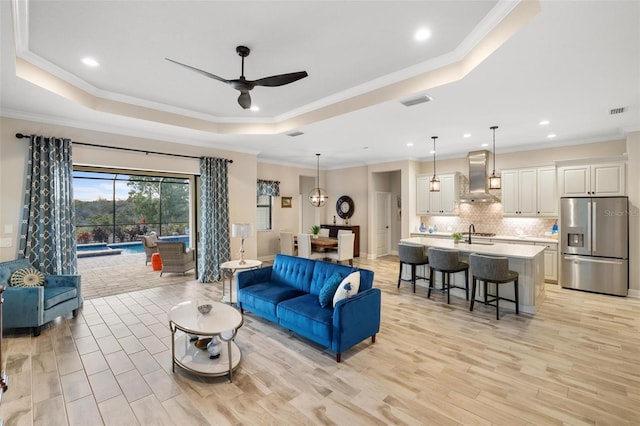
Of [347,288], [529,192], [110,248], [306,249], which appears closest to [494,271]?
[347,288]

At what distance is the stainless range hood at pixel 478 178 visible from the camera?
6.70 m

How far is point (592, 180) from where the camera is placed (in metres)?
5.36

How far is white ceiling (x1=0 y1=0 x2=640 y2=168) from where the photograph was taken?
8.00ft

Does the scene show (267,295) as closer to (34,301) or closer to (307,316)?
(307,316)

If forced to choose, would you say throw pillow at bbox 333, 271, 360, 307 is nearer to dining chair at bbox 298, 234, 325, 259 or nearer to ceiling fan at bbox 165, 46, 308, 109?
ceiling fan at bbox 165, 46, 308, 109

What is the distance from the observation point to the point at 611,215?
200 inches

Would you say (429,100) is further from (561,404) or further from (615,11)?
(561,404)

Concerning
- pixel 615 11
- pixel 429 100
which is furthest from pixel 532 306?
pixel 615 11

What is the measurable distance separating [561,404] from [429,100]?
3376 millimetres

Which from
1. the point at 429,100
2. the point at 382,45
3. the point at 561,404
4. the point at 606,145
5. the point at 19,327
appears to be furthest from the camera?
the point at 606,145

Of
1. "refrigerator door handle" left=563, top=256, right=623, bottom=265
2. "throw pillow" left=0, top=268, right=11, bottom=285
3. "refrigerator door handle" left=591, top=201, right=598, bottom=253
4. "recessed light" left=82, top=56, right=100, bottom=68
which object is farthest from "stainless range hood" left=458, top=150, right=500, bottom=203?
"throw pillow" left=0, top=268, right=11, bottom=285

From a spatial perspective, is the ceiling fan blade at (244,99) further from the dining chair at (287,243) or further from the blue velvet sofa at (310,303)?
the dining chair at (287,243)

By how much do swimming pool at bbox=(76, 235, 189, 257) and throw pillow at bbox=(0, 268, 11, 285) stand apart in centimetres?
596

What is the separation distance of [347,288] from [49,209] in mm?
4559
